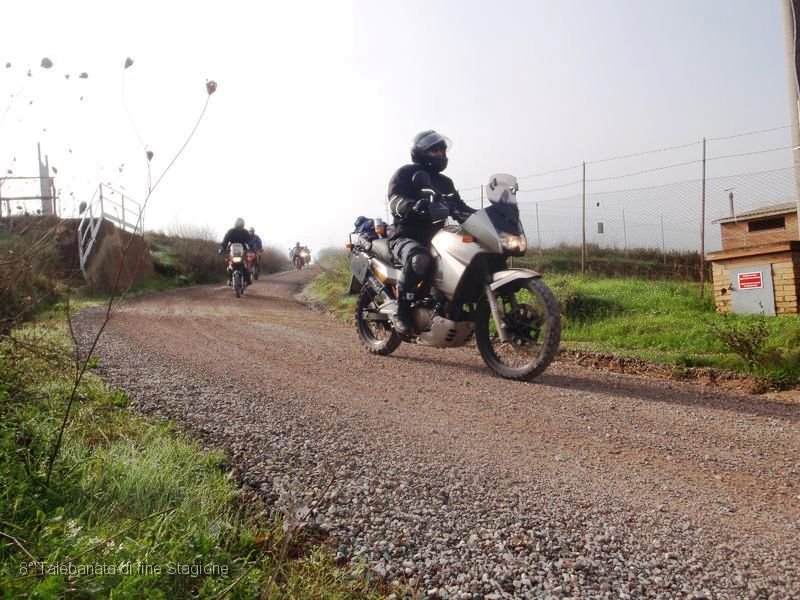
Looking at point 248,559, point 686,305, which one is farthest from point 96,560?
point 686,305

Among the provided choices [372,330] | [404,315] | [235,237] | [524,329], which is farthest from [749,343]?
[235,237]

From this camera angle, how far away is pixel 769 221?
1670 centimetres

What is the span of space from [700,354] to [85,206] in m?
5.67

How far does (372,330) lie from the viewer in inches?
272

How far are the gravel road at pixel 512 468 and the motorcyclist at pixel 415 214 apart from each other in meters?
0.76

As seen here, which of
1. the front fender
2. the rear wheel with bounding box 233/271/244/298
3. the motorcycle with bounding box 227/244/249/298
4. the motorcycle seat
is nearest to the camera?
the front fender

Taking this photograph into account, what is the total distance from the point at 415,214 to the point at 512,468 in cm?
341

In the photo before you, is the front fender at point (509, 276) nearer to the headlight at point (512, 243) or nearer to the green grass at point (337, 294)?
the headlight at point (512, 243)

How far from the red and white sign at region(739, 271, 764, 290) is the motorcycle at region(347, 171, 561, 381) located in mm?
4264

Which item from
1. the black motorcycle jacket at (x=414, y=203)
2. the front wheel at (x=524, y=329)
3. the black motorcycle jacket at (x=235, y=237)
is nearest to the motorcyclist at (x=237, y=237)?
the black motorcycle jacket at (x=235, y=237)

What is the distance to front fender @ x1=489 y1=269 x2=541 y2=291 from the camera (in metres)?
4.92

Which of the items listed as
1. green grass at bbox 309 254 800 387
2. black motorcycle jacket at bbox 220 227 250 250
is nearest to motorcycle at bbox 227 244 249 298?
black motorcycle jacket at bbox 220 227 250 250

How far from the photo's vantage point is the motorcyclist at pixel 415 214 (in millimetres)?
5680

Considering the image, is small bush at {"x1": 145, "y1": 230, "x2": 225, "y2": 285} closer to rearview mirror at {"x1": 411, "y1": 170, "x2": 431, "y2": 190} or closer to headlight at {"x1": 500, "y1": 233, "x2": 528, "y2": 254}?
rearview mirror at {"x1": 411, "y1": 170, "x2": 431, "y2": 190}
